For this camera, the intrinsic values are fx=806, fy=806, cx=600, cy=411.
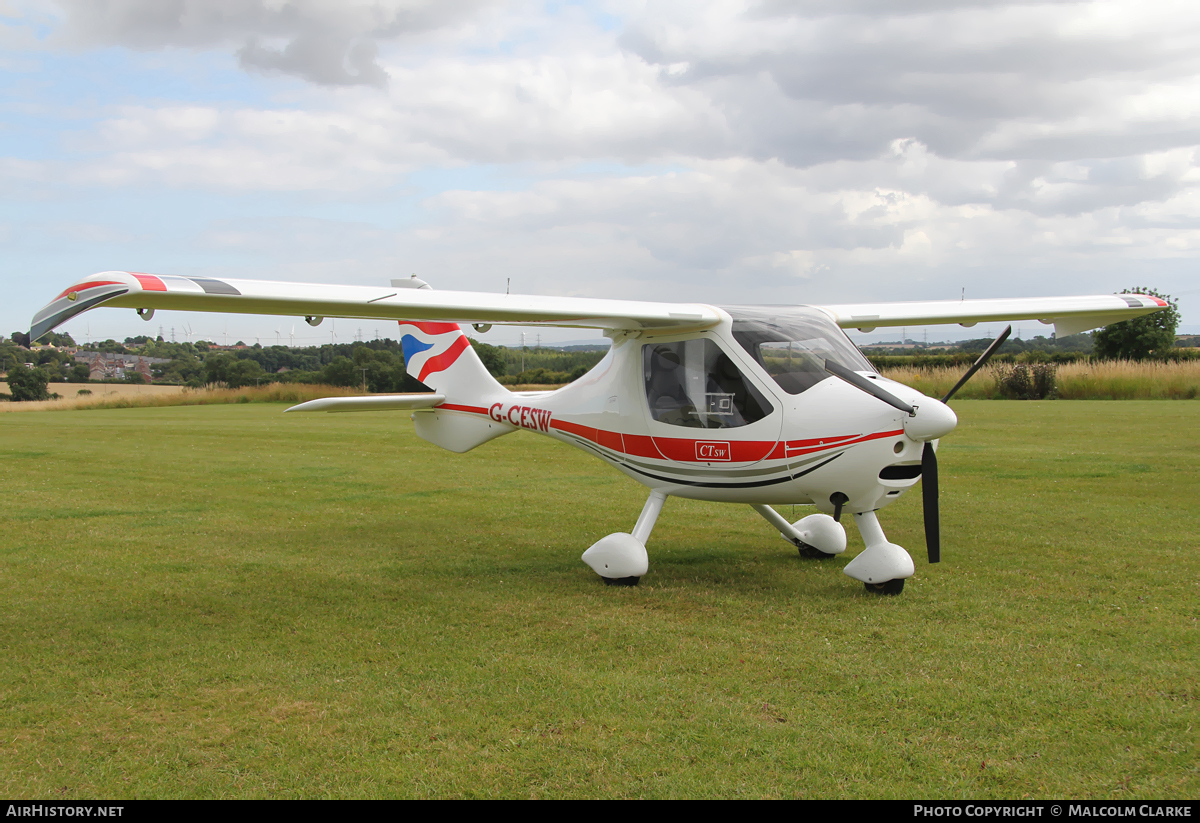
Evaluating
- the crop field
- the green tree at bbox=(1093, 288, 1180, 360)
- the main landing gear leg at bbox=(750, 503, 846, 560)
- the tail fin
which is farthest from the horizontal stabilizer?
the green tree at bbox=(1093, 288, 1180, 360)

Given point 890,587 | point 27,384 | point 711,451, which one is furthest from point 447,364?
point 27,384

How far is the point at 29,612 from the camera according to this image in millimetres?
6430

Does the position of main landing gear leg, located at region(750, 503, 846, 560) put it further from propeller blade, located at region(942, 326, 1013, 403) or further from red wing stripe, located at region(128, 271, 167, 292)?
red wing stripe, located at region(128, 271, 167, 292)

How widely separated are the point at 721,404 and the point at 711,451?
412mm

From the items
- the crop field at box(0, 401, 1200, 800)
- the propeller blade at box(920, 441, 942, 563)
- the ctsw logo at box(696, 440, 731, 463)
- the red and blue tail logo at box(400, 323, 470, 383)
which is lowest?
the crop field at box(0, 401, 1200, 800)

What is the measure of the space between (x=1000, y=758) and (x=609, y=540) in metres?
3.80

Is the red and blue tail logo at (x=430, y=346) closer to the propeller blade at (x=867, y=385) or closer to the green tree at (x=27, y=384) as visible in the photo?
the propeller blade at (x=867, y=385)

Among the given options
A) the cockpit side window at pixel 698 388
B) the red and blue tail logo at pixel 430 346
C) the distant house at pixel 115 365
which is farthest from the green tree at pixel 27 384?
the cockpit side window at pixel 698 388

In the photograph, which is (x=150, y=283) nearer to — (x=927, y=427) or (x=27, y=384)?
(x=927, y=427)

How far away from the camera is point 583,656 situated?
5.35 m

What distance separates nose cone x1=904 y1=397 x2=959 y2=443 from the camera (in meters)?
6.04

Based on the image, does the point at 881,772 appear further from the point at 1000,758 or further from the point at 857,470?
the point at 857,470

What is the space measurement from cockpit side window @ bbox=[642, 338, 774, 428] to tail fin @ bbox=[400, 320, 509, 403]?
2762 millimetres

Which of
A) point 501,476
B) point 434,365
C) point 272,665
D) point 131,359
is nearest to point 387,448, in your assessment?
point 501,476
